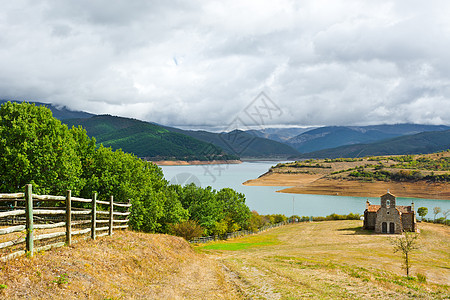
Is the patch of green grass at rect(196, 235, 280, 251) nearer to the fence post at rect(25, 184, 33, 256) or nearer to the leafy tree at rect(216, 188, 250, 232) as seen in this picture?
the leafy tree at rect(216, 188, 250, 232)

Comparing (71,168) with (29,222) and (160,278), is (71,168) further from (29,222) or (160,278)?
(29,222)

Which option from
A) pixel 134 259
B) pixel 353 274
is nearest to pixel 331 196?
pixel 353 274

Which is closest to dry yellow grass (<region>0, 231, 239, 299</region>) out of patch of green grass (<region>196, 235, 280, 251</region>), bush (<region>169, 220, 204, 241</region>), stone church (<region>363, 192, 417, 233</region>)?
patch of green grass (<region>196, 235, 280, 251</region>)

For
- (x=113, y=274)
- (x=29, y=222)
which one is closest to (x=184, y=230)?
(x=113, y=274)

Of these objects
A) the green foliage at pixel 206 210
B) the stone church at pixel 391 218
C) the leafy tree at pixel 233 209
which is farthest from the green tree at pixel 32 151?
the stone church at pixel 391 218

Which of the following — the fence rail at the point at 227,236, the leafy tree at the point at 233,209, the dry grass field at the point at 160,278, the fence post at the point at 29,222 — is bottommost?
the fence rail at the point at 227,236

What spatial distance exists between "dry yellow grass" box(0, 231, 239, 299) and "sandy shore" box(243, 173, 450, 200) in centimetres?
13240

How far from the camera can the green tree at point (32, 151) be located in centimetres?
2430

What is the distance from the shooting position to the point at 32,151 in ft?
82.5

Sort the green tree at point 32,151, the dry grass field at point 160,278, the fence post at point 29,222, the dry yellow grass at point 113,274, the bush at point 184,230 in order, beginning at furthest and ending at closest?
the bush at point 184,230 < the green tree at point 32,151 < the fence post at point 29,222 < the dry grass field at point 160,278 < the dry yellow grass at point 113,274

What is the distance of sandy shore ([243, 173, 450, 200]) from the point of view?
130 meters

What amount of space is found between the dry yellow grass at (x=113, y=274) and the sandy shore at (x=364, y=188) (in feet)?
434

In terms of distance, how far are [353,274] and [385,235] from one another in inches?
1699

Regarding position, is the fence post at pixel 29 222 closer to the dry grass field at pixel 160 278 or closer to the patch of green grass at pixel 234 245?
the dry grass field at pixel 160 278
